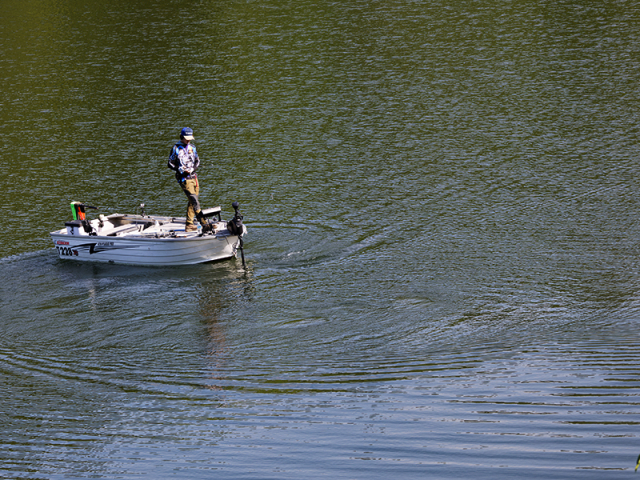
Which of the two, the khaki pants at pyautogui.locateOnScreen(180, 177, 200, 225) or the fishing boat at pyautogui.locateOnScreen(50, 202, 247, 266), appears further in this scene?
the khaki pants at pyautogui.locateOnScreen(180, 177, 200, 225)

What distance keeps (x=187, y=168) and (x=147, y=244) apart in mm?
2132

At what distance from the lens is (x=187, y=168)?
20.1m

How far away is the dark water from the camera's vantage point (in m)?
11.0

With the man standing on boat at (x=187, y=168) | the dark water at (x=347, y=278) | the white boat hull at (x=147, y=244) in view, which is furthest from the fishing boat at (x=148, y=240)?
the dark water at (x=347, y=278)

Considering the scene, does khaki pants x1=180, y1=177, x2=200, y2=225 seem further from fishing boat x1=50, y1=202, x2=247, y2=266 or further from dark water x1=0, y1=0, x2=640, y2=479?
dark water x1=0, y1=0, x2=640, y2=479

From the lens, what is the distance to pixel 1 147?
3250 cm

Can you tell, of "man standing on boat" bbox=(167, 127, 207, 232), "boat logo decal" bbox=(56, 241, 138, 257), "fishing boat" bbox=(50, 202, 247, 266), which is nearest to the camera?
"fishing boat" bbox=(50, 202, 247, 266)

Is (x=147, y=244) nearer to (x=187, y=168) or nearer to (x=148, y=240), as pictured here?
(x=148, y=240)

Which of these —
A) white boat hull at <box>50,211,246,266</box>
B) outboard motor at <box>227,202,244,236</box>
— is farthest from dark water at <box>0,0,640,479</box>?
outboard motor at <box>227,202,244,236</box>

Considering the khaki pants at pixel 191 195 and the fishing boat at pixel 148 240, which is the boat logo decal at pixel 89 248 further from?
the khaki pants at pixel 191 195

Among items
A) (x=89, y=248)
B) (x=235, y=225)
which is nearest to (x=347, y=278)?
(x=235, y=225)

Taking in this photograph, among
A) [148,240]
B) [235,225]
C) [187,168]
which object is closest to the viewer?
[235,225]

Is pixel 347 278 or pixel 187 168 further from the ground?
pixel 187 168

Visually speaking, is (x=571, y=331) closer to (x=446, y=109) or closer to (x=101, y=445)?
(x=101, y=445)
